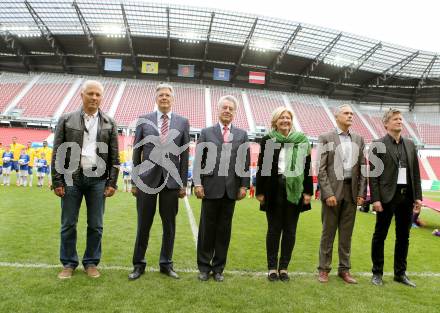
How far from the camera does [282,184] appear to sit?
4.03m

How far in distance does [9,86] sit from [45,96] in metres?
3.73

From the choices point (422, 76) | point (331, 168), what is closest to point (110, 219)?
point (331, 168)

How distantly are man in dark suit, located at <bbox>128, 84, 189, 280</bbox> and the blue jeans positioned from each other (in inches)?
15.4

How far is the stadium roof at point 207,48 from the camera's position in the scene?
2681 cm

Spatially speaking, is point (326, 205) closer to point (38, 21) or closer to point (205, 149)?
point (205, 149)

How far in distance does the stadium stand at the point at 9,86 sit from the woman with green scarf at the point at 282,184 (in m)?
33.1

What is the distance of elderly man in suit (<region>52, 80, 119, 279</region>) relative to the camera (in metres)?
3.77

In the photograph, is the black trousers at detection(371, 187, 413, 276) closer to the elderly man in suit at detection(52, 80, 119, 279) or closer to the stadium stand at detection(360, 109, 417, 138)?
the elderly man in suit at detection(52, 80, 119, 279)

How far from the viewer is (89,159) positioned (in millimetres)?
3812

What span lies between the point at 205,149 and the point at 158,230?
2.80 metres

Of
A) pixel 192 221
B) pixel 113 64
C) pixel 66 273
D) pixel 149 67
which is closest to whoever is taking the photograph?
pixel 66 273

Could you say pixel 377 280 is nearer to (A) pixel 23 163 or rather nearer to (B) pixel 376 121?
(A) pixel 23 163

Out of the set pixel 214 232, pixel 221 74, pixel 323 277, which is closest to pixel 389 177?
pixel 323 277

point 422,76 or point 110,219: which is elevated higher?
point 422,76
